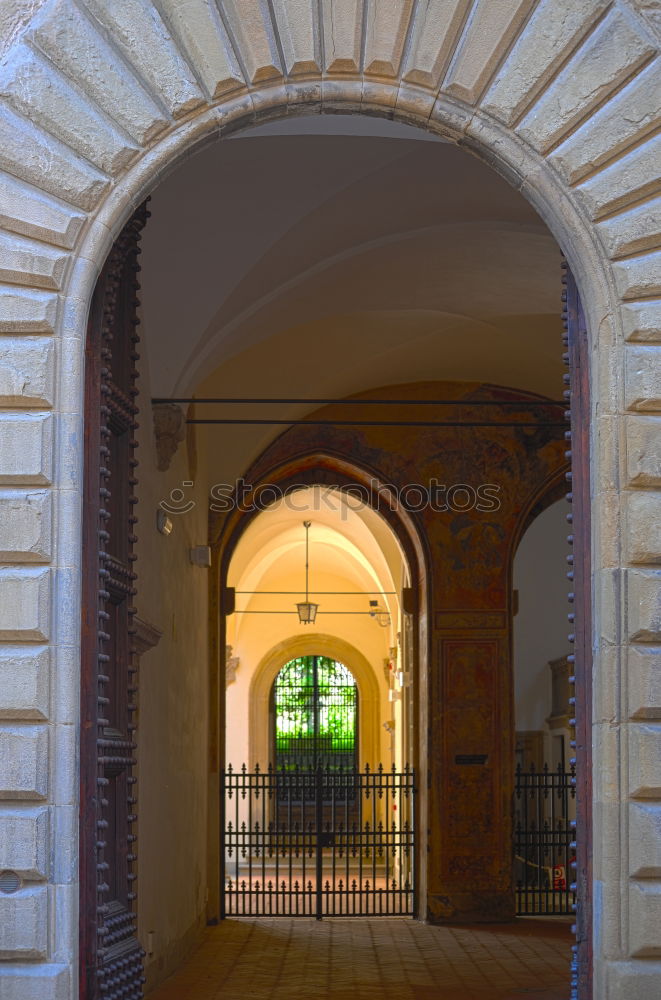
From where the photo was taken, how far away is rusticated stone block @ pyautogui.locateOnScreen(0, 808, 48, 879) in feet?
14.8

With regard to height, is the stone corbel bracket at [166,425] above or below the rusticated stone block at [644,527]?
above

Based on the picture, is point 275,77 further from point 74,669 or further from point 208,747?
point 208,747

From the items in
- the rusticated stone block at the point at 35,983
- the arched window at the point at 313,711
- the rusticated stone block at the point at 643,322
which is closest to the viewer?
the rusticated stone block at the point at 35,983

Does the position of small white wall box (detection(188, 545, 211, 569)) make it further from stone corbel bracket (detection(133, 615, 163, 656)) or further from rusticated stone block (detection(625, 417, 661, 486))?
rusticated stone block (detection(625, 417, 661, 486))

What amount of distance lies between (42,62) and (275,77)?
80 centimetres

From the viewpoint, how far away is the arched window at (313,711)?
27.4m

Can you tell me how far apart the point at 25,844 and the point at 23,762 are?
258mm

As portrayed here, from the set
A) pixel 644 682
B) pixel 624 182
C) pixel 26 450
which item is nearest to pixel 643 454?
pixel 644 682

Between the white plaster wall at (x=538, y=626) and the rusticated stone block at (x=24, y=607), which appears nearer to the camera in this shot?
the rusticated stone block at (x=24, y=607)

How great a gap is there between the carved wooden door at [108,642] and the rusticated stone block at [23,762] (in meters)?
0.24

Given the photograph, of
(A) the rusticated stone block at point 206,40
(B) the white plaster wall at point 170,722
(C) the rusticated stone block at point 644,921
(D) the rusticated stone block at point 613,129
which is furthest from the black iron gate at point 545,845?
(A) the rusticated stone block at point 206,40

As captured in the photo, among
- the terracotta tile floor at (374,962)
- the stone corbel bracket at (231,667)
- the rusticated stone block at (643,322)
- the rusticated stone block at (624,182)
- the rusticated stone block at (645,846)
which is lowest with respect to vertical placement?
the terracotta tile floor at (374,962)

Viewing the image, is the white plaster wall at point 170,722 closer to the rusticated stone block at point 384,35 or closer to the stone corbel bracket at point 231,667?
the rusticated stone block at point 384,35

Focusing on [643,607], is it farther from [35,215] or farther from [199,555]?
[199,555]
